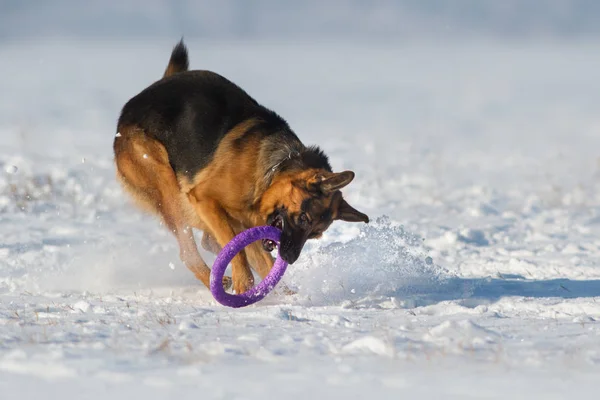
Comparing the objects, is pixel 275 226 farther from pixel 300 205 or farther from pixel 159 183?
pixel 159 183

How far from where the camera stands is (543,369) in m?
3.73

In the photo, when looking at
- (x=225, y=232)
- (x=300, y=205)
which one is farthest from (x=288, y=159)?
(x=225, y=232)

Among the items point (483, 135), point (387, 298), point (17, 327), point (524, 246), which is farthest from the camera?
point (483, 135)

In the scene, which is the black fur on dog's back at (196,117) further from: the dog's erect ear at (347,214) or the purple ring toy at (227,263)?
the purple ring toy at (227,263)

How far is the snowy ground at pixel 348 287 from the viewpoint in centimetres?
358

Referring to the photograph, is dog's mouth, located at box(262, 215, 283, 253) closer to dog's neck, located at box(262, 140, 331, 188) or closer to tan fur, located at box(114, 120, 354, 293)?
tan fur, located at box(114, 120, 354, 293)

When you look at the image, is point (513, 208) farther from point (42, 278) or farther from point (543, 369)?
point (543, 369)

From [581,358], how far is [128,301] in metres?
3.41

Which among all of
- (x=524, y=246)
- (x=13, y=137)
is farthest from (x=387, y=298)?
(x=13, y=137)

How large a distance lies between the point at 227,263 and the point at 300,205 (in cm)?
71

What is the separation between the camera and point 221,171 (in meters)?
6.50

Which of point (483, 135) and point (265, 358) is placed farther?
point (483, 135)

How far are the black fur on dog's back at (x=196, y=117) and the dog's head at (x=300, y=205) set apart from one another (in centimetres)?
54

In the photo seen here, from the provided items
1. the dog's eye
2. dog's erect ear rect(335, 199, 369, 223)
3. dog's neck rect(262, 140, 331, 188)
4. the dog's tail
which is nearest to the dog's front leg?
dog's neck rect(262, 140, 331, 188)
